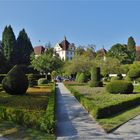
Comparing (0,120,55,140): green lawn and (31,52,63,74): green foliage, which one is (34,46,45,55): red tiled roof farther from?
(0,120,55,140): green lawn

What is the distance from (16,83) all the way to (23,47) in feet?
170

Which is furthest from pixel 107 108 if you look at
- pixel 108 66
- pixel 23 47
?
pixel 23 47

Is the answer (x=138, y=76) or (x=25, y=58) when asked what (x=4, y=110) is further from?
(x=25, y=58)

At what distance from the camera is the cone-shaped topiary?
858 inches

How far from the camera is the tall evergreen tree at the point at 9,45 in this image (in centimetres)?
6806

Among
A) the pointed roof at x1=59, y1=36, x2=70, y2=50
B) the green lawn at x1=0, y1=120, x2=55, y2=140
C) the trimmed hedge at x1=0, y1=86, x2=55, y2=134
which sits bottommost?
the green lawn at x1=0, y1=120, x2=55, y2=140

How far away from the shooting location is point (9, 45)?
70.2 m

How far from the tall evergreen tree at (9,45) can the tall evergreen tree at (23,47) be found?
1718 mm

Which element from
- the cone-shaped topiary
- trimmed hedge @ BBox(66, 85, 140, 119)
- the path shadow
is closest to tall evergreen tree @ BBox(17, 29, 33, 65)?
the cone-shaped topiary

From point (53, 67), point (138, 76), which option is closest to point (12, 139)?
point (138, 76)

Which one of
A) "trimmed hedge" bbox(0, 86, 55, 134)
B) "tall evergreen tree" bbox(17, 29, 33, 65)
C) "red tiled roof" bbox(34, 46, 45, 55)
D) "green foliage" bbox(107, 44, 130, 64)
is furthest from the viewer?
"red tiled roof" bbox(34, 46, 45, 55)

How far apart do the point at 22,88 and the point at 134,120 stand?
10983 millimetres

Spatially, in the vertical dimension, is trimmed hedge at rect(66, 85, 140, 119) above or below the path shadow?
above

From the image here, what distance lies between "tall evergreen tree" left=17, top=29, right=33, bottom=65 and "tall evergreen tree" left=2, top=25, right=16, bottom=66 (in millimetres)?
1718
